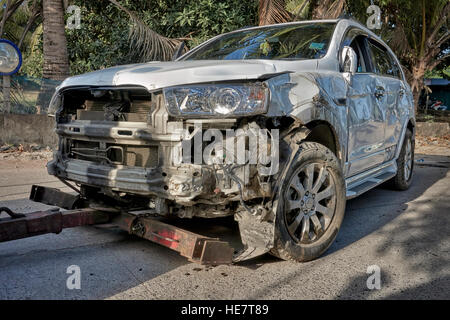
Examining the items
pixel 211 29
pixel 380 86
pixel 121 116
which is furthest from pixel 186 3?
pixel 121 116

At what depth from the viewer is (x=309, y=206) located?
3217 millimetres

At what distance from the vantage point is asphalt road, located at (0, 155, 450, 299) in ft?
8.70

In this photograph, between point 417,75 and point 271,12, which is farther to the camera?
point 417,75

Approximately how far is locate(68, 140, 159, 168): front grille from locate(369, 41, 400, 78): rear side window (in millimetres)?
3069

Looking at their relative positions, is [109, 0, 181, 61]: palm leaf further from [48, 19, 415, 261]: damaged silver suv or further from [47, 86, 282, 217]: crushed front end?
[47, 86, 282, 217]: crushed front end

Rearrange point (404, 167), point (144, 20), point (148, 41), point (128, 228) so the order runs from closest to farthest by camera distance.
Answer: point (128, 228)
point (404, 167)
point (148, 41)
point (144, 20)

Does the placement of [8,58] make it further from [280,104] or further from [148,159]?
[280,104]

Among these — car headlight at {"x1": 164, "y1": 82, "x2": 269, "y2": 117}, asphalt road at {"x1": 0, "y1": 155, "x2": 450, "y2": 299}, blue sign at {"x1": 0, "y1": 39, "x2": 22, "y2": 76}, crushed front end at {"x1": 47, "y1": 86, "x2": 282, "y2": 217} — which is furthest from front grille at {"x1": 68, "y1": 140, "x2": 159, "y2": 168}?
blue sign at {"x1": 0, "y1": 39, "x2": 22, "y2": 76}

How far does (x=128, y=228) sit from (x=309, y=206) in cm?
139

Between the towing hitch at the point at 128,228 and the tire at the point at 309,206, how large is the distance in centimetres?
48

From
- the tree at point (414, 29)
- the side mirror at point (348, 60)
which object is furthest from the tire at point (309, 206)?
the tree at point (414, 29)

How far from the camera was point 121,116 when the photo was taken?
10.1 ft

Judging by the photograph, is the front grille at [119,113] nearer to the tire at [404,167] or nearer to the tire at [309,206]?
the tire at [309,206]

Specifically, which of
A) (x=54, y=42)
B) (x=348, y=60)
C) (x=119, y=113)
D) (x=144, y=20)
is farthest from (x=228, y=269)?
(x=144, y=20)
